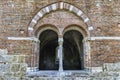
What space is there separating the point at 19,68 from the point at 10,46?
0.89 m

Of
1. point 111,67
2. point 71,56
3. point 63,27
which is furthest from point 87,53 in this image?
point 71,56

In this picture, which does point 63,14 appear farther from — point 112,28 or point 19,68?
point 19,68

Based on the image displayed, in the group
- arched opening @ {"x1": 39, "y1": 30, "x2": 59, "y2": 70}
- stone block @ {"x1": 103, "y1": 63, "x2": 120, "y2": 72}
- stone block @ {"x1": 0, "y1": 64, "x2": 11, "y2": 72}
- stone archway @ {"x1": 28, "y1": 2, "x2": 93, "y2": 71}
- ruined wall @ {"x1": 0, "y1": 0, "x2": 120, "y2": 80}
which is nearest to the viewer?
stone block @ {"x1": 0, "y1": 64, "x2": 11, "y2": 72}

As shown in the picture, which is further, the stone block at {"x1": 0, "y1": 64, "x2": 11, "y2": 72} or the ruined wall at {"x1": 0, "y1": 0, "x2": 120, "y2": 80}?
the ruined wall at {"x1": 0, "y1": 0, "x2": 120, "y2": 80}

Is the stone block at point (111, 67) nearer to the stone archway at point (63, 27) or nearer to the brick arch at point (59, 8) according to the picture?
the stone archway at point (63, 27)

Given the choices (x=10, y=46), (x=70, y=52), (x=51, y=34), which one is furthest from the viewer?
(x=70, y=52)

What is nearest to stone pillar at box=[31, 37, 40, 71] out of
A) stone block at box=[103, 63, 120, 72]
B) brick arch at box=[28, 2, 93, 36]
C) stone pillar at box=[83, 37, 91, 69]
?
brick arch at box=[28, 2, 93, 36]

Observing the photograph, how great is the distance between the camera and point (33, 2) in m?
7.31

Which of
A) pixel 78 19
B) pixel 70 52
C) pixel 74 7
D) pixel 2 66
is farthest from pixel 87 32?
pixel 70 52

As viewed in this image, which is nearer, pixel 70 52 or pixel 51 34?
pixel 51 34

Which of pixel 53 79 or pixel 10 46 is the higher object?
pixel 10 46

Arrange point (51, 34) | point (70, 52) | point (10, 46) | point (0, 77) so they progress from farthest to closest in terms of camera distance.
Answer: point (70, 52), point (51, 34), point (10, 46), point (0, 77)

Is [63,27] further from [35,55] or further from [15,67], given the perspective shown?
[15,67]

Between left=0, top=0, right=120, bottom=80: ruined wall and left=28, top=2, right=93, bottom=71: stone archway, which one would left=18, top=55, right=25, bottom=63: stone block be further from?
left=28, top=2, right=93, bottom=71: stone archway
